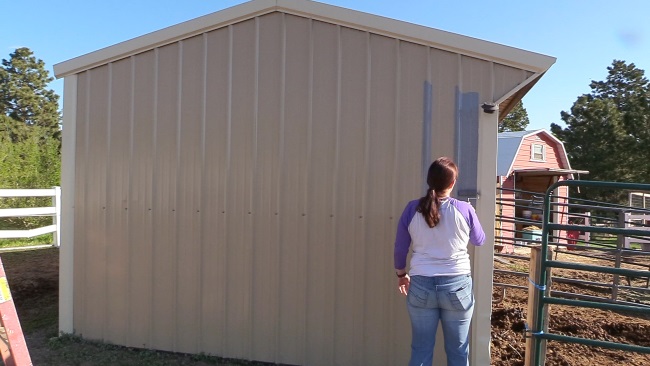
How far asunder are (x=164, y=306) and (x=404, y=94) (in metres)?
2.89

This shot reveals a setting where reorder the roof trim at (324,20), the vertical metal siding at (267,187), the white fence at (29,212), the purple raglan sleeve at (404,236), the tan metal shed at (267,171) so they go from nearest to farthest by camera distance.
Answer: the purple raglan sleeve at (404,236) < the roof trim at (324,20) < the tan metal shed at (267,171) < the vertical metal siding at (267,187) < the white fence at (29,212)

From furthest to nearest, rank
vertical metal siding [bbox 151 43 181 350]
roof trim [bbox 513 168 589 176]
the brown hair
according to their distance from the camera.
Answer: roof trim [bbox 513 168 589 176] → vertical metal siding [bbox 151 43 181 350] → the brown hair

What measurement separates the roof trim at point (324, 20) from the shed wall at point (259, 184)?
0.07 meters

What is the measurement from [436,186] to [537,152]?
1929 cm

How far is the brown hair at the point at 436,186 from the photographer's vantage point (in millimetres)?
3139

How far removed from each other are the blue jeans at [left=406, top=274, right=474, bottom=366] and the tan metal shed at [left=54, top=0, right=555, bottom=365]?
0.89 meters

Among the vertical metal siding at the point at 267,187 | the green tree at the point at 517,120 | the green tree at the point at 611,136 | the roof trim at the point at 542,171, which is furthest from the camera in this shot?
the green tree at the point at 517,120

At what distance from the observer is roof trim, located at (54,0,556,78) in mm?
3957

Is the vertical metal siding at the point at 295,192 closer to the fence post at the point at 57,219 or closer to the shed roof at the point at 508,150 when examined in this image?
the fence post at the point at 57,219

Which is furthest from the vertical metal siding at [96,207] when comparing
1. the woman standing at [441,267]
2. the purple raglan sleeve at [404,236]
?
the woman standing at [441,267]

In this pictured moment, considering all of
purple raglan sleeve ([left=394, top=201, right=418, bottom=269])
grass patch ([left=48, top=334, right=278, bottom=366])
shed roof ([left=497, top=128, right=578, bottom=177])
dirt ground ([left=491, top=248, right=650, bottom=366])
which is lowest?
grass patch ([left=48, top=334, right=278, bottom=366])

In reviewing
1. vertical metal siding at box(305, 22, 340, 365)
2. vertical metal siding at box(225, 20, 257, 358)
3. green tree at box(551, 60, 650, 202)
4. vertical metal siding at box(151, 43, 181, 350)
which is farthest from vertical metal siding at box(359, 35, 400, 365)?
green tree at box(551, 60, 650, 202)

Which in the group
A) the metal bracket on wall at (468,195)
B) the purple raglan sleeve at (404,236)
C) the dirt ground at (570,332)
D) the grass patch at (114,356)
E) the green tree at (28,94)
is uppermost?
the green tree at (28,94)

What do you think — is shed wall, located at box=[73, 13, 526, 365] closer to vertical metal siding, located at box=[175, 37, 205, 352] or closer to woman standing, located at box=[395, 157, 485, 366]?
vertical metal siding, located at box=[175, 37, 205, 352]
